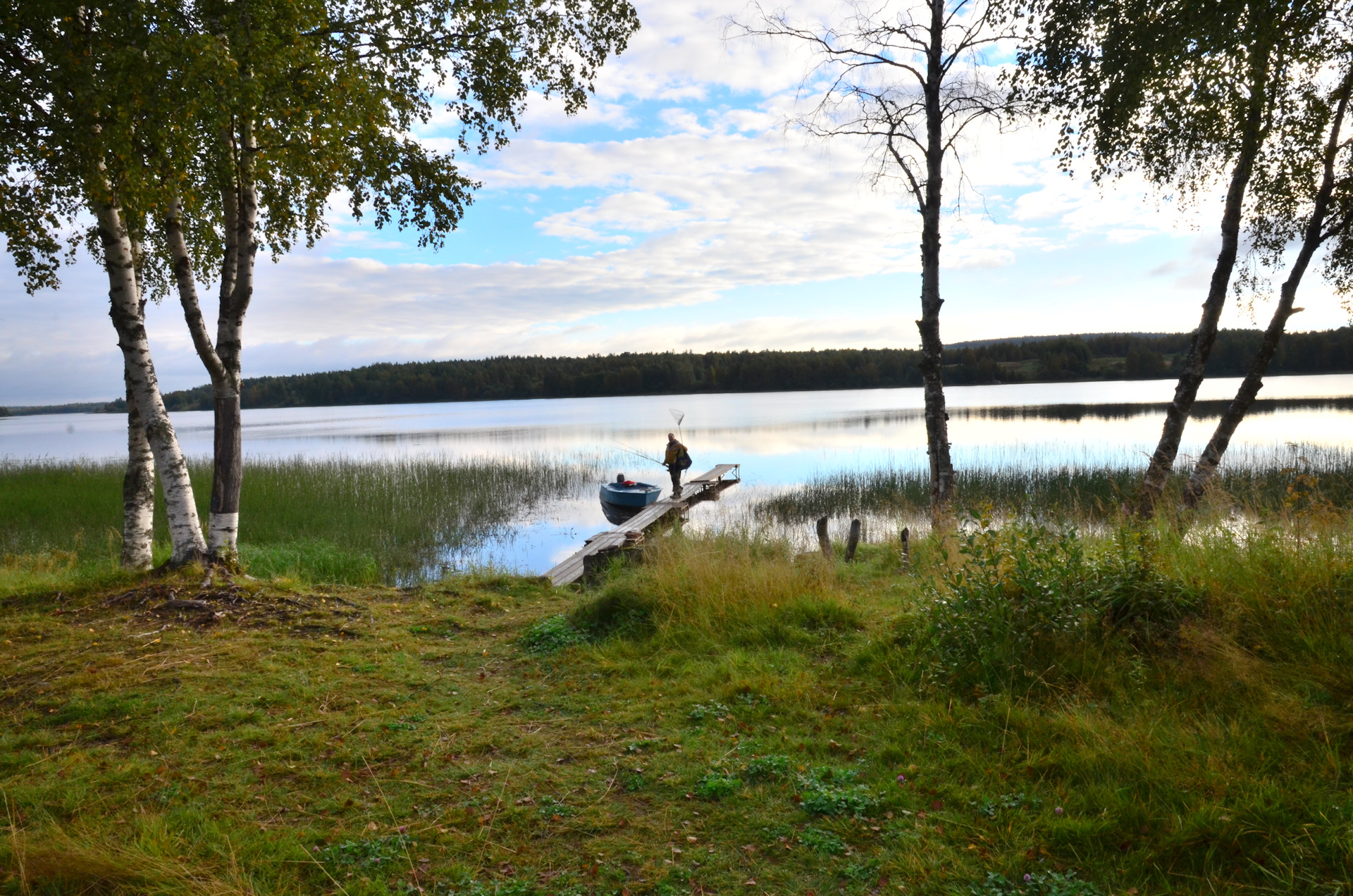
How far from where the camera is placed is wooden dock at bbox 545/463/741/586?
401 inches

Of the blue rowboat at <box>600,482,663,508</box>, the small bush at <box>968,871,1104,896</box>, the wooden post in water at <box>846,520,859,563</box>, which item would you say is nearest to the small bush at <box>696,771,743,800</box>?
the small bush at <box>968,871,1104,896</box>

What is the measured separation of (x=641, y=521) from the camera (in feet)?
51.9

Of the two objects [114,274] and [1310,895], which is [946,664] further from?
[114,274]

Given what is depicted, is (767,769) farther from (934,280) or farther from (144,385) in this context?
(934,280)

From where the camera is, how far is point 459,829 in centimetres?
351

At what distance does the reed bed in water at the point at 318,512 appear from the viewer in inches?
479

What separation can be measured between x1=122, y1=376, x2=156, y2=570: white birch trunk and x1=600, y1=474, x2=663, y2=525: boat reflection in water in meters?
11.4

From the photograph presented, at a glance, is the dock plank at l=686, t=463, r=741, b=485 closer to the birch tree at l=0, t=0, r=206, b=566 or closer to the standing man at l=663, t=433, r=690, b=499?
the standing man at l=663, t=433, r=690, b=499

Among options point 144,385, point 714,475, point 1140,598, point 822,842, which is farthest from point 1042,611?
point 714,475

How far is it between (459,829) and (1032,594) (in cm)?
376

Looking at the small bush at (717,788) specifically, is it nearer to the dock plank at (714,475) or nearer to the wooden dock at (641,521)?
the wooden dock at (641,521)

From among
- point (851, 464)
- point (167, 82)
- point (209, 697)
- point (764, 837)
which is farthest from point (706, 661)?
point (851, 464)

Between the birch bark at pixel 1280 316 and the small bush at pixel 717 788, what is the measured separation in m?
8.80

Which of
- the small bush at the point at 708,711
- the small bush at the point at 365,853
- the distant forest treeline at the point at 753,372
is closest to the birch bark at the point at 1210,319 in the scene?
the small bush at the point at 708,711
